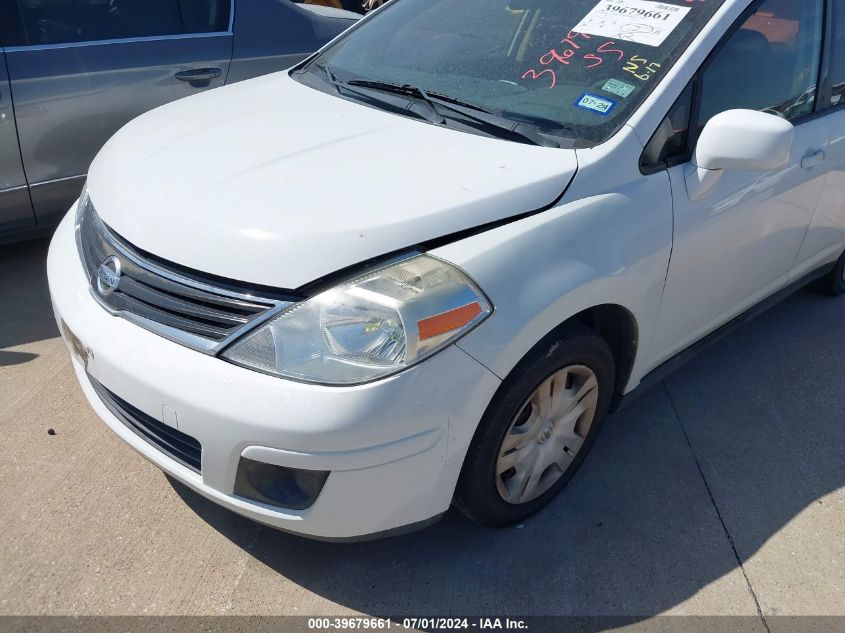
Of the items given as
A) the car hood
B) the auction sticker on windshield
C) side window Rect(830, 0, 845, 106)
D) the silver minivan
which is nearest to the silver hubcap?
the car hood

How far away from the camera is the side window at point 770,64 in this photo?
2.60m

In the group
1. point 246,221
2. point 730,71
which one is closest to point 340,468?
point 246,221

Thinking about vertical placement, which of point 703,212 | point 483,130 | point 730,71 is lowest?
point 703,212

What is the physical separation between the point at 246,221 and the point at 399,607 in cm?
117

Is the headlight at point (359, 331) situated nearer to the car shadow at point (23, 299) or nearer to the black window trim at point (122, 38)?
the car shadow at point (23, 299)

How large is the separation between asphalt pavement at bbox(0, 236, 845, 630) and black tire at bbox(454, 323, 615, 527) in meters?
0.18

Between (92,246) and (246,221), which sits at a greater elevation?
(246,221)

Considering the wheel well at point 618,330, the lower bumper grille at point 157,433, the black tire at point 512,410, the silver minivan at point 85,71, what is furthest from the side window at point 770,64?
the silver minivan at point 85,71

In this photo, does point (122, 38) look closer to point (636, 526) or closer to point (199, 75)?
point (199, 75)

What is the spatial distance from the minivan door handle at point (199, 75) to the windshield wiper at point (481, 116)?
169 centimetres

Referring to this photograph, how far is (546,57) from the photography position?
8.71 feet

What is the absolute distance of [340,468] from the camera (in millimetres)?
1890

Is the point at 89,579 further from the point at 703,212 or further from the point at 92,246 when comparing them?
the point at 703,212

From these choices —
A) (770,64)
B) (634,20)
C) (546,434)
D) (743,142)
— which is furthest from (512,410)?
(770,64)
